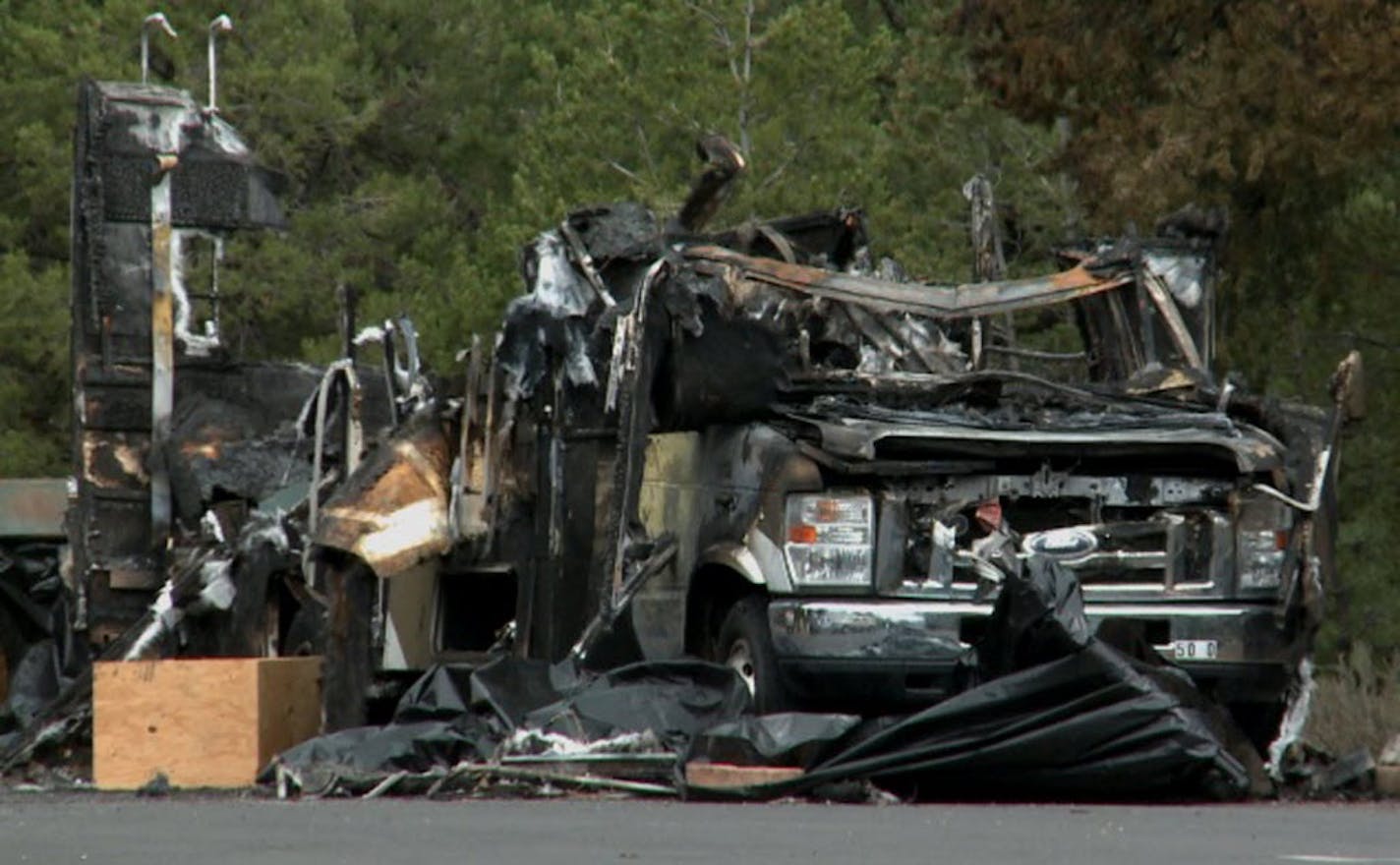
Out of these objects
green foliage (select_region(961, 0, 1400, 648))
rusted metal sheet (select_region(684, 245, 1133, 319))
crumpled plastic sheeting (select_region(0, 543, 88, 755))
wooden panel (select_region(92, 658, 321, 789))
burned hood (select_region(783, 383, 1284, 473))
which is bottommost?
crumpled plastic sheeting (select_region(0, 543, 88, 755))

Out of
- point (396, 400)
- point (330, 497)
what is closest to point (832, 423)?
point (330, 497)

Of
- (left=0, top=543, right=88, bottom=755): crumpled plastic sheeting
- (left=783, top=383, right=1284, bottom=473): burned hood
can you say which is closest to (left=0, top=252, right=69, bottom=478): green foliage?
(left=0, top=543, right=88, bottom=755): crumpled plastic sheeting

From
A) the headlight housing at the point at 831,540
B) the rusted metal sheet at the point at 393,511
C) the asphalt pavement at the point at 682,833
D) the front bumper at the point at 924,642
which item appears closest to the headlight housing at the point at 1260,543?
the front bumper at the point at 924,642

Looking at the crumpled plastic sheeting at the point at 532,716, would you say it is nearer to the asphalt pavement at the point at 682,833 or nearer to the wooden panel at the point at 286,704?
the wooden panel at the point at 286,704

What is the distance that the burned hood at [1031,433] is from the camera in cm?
1334

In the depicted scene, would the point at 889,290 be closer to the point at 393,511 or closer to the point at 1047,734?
the point at 393,511

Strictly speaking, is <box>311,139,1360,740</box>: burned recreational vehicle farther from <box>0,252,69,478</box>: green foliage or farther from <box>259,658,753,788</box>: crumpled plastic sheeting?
<box>0,252,69,478</box>: green foliage

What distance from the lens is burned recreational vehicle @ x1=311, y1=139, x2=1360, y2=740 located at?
13.4 m

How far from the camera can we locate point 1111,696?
1259 centimetres

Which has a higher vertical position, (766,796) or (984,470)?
(984,470)

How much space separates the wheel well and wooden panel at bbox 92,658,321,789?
191 centimetres

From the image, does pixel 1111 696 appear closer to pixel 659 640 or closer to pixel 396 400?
pixel 659 640

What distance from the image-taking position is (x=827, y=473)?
44.3 feet

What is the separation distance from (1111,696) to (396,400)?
6362 mm
